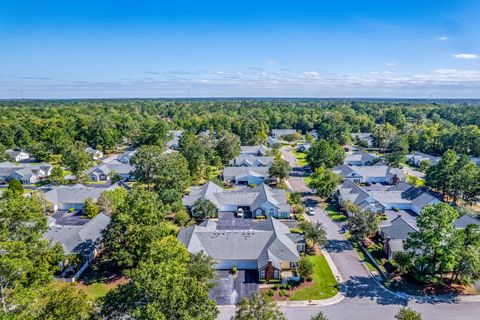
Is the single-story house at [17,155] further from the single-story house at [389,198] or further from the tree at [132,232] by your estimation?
the single-story house at [389,198]

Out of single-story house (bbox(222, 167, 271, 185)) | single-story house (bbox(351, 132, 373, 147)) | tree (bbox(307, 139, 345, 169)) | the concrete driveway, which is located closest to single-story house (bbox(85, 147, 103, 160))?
single-story house (bbox(222, 167, 271, 185))

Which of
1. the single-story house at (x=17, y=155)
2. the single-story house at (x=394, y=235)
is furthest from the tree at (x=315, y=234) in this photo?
the single-story house at (x=17, y=155)

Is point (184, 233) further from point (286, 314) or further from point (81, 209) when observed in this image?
point (81, 209)

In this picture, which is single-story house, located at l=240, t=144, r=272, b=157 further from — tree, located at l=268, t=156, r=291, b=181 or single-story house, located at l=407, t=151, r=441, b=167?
single-story house, located at l=407, t=151, r=441, b=167

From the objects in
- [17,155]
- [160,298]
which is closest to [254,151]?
[17,155]

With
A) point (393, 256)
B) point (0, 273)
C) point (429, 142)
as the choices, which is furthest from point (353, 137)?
point (0, 273)

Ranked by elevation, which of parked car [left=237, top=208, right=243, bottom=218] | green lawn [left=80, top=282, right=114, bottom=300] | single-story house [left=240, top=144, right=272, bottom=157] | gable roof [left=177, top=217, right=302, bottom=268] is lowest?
green lawn [left=80, top=282, right=114, bottom=300]
